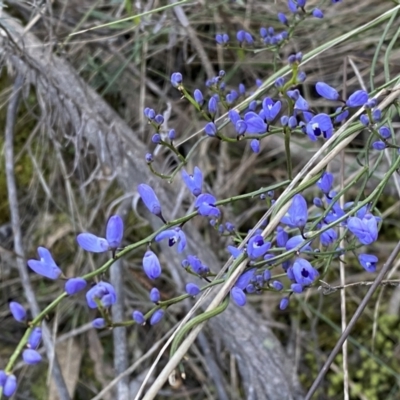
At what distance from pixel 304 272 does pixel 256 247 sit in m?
0.05

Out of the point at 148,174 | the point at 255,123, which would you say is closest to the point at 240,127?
the point at 255,123

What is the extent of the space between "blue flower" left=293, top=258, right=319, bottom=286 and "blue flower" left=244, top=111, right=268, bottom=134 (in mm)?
130

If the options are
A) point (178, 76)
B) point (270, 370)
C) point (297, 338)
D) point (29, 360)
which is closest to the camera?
point (29, 360)

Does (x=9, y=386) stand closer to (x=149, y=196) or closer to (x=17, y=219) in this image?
(x=149, y=196)

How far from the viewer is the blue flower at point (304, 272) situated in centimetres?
52

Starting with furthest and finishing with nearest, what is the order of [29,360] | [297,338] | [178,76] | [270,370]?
[297,338], [270,370], [178,76], [29,360]

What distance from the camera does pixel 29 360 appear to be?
0.47m

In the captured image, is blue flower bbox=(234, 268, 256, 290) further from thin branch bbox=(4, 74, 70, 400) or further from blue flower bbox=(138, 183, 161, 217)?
thin branch bbox=(4, 74, 70, 400)

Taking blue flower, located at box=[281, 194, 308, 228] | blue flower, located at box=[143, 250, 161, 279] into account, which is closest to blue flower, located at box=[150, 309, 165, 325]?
blue flower, located at box=[143, 250, 161, 279]

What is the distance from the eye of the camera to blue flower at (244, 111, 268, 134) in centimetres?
57

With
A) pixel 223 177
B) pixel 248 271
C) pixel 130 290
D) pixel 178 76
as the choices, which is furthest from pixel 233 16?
pixel 248 271

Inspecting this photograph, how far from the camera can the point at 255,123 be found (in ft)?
1.87

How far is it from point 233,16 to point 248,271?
82 cm

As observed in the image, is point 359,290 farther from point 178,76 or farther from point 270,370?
point 178,76
